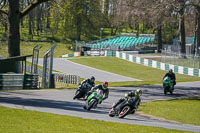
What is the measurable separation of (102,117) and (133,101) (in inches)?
55.3

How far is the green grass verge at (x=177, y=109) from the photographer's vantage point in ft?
57.1

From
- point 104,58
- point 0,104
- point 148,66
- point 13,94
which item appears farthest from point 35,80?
point 104,58

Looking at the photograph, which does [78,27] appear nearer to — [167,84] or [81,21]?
[81,21]

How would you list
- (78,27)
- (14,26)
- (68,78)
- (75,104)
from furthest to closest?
(78,27)
(68,78)
(14,26)
(75,104)

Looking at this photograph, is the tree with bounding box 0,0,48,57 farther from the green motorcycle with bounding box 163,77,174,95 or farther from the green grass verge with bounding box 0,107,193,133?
the green grass verge with bounding box 0,107,193,133

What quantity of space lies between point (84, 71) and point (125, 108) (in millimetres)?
30241

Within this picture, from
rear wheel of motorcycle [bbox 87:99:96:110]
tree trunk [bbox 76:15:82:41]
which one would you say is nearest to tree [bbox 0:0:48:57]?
rear wheel of motorcycle [bbox 87:99:96:110]

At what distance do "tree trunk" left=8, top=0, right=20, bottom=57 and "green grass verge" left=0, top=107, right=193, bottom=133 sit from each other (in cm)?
1389

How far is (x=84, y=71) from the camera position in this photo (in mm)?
45469

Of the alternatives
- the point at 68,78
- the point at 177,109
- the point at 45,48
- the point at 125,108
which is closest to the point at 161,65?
the point at 68,78

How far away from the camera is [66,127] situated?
1216 centimetres

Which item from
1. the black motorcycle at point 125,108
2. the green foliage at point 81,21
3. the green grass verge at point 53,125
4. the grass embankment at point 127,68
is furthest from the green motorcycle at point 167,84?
the green foliage at point 81,21

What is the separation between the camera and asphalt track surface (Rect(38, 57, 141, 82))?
40188 millimetres

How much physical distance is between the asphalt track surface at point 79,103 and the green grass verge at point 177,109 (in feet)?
3.27
